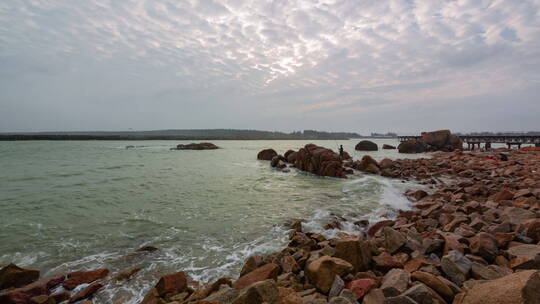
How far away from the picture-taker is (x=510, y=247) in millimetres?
4172

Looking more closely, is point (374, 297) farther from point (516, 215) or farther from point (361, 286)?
point (516, 215)

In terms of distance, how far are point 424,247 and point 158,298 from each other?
488 centimetres

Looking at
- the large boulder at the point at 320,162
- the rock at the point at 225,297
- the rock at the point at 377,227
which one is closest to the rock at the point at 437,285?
the rock at the point at 225,297

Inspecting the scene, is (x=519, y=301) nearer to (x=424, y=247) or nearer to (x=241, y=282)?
(x=424, y=247)

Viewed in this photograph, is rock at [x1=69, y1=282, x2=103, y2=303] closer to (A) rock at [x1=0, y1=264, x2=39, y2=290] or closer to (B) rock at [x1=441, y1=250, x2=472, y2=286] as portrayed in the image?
(A) rock at [x1=0, y1=264, x2=39, y2=290]

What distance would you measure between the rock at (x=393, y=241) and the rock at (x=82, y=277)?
5.73 metres

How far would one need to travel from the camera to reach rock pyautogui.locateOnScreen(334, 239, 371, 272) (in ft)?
13.0

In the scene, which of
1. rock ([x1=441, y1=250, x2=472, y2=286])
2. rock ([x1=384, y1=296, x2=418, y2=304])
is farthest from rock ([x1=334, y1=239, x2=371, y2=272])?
rock ([x1=384, y1=296, x2=418, y2=304])

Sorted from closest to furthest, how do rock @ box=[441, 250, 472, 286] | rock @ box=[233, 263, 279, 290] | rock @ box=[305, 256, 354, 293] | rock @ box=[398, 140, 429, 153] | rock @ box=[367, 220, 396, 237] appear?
rock @ box=[441, 250, 472, 286] → rock @ box=[305, 256, 354, 293] → rock @ box=[233, 263, 279, 290] → rock @ box=[367, 220, 396, 237] → rock @ box=[398, 140, 429, 153]

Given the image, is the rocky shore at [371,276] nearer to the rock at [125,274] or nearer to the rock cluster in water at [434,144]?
the rock at [125,274]

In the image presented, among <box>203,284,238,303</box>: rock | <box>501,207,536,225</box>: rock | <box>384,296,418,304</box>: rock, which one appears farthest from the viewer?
<box>501,207,536,225</box>: rock

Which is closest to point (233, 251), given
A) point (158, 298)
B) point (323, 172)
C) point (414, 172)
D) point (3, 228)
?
point (158, 298)

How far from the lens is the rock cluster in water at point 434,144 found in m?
46.8

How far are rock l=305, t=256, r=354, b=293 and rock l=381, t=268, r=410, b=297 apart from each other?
0.58 metres
